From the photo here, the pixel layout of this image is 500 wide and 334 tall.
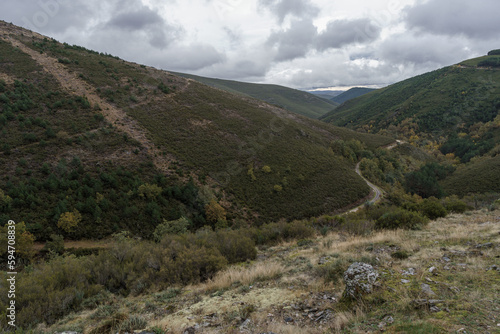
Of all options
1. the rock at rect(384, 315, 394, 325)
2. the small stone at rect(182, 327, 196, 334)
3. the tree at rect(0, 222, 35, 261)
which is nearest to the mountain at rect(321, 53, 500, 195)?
the rock at rect(384, 315, 394, 325)

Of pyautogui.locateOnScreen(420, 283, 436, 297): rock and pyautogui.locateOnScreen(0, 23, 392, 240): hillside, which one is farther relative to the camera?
pyautogui.locateOnScreen(0, 23, 392, 240): hillside

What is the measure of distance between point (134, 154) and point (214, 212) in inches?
571

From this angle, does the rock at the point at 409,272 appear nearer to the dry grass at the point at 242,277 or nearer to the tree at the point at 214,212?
the dry grass at the point at 242,277

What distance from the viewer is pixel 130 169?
2864 centimetres

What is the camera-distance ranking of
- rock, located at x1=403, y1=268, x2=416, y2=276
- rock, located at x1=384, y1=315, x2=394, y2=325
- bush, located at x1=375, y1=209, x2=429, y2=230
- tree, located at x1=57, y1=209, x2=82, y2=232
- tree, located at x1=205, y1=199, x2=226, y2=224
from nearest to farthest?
rock, located at x1=384, y1=315, x2=394, y2=325
rock, located at x1=403, y1=268, x2=416, y2=276
bush, located at x1=375, y1=209, x2=429, y2=230
tree, located at x1=57, y1=209, x2=82, y2=232
tree, located at x1=205, y1=199, x2=226, y2=224

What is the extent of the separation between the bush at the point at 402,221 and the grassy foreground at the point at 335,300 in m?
3.02

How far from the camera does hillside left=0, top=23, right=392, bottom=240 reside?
2272 centimetres

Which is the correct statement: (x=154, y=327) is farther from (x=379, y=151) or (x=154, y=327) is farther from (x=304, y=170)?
(x=379, y=151)

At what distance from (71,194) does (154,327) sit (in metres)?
24.3

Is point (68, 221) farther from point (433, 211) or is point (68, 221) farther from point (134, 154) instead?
point (433, 211)

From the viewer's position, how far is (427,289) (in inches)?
187

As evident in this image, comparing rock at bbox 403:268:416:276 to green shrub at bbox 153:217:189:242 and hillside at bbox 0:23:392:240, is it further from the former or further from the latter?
hillside at bbox 0:23:392:240

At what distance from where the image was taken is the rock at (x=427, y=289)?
4.52m

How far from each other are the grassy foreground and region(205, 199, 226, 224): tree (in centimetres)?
1966
